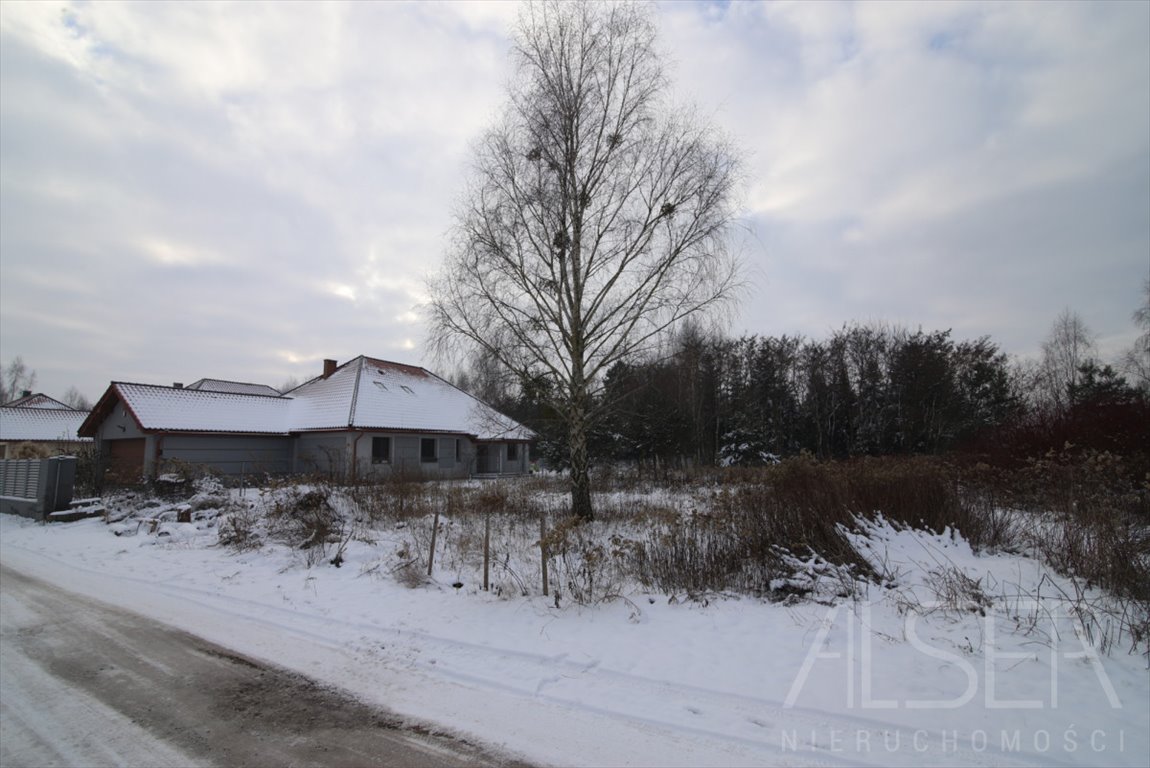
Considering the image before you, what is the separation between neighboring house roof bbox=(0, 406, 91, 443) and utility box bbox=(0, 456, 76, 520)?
2635 cm

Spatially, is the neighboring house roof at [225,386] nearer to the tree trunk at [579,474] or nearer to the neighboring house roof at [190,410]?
the neighboring house roof at [190,410]

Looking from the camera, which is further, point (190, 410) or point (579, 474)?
point (190, 410)

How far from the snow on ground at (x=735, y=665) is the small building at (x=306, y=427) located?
52.4 feet

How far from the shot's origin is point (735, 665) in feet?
16.4

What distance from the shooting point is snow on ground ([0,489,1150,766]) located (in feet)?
12.2

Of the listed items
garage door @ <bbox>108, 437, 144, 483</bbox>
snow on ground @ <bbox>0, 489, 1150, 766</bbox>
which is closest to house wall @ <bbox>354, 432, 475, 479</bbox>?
garage door @ <bbox>108, 437, 144, 483</bbox>

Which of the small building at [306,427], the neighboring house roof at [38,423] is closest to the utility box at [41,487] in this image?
the small building at [306,427]

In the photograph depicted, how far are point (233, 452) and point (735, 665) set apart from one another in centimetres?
2755

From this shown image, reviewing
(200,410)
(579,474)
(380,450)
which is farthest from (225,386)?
(579,474)

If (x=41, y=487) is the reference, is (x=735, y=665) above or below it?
below

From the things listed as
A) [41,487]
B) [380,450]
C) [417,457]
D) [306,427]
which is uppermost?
[306,427]

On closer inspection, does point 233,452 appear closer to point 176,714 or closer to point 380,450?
point 380,450

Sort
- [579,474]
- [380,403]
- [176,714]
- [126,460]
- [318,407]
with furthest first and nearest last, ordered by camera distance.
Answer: [318,407] → [380,403] → [126,460] → [579,474] → [176,714]

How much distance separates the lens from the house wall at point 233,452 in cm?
2406
